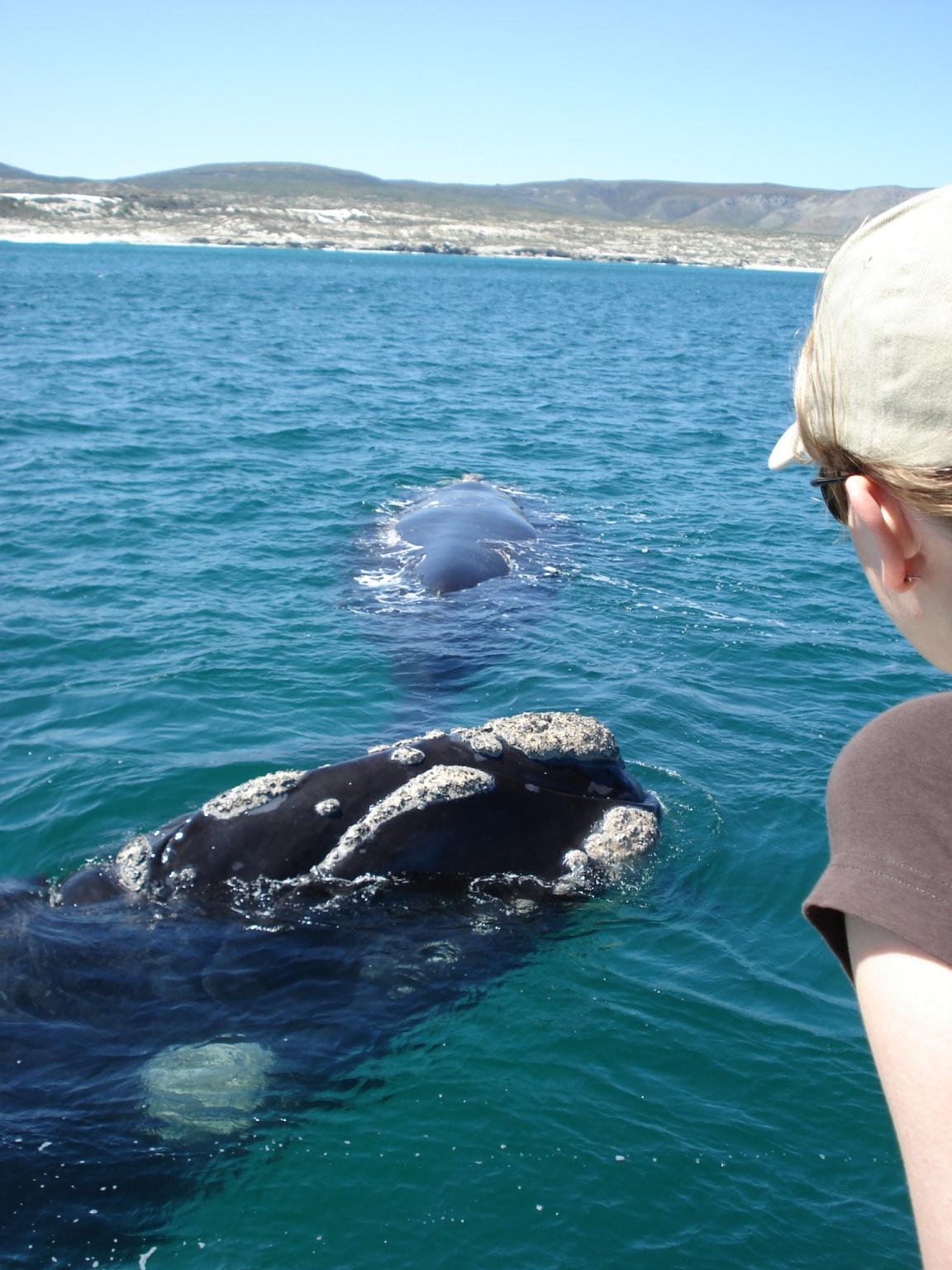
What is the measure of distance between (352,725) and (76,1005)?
17.6 feet

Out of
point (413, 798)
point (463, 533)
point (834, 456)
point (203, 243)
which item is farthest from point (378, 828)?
point (203, 243)

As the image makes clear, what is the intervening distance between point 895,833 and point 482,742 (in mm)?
4672

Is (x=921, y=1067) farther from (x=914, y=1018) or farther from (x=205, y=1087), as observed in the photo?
(x=205, y=1087)

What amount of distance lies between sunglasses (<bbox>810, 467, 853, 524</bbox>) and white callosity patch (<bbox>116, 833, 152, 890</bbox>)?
5119 millimetres

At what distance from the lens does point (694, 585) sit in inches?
636

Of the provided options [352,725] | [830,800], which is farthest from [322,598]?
[830,800]

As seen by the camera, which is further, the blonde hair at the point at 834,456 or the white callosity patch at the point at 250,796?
the white callosity patch at the point at 250,796

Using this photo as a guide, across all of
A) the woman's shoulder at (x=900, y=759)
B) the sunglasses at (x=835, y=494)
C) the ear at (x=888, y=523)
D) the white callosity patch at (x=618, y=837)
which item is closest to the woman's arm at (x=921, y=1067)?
the woman's shoulder at (x=900, y=759)

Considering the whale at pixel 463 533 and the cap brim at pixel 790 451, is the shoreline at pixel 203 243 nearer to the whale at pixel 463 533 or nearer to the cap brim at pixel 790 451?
the whale at pixel 463 533

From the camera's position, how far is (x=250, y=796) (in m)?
6.06

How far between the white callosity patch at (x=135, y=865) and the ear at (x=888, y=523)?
5.28m

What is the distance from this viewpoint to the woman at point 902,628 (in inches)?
55.5

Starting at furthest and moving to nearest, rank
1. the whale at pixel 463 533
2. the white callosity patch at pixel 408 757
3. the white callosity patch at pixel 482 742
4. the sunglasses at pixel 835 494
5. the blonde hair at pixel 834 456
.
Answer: the whale at pixel 463 533 → the white callosity patch at pixel 482 742 → the white callosity patch at pixel 408 757 → the sunglasses at pixel 835 494 → the blonde hair at pixel 834 456

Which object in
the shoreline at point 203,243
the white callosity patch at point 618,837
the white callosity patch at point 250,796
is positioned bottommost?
the white callosity patch at point 618,837
